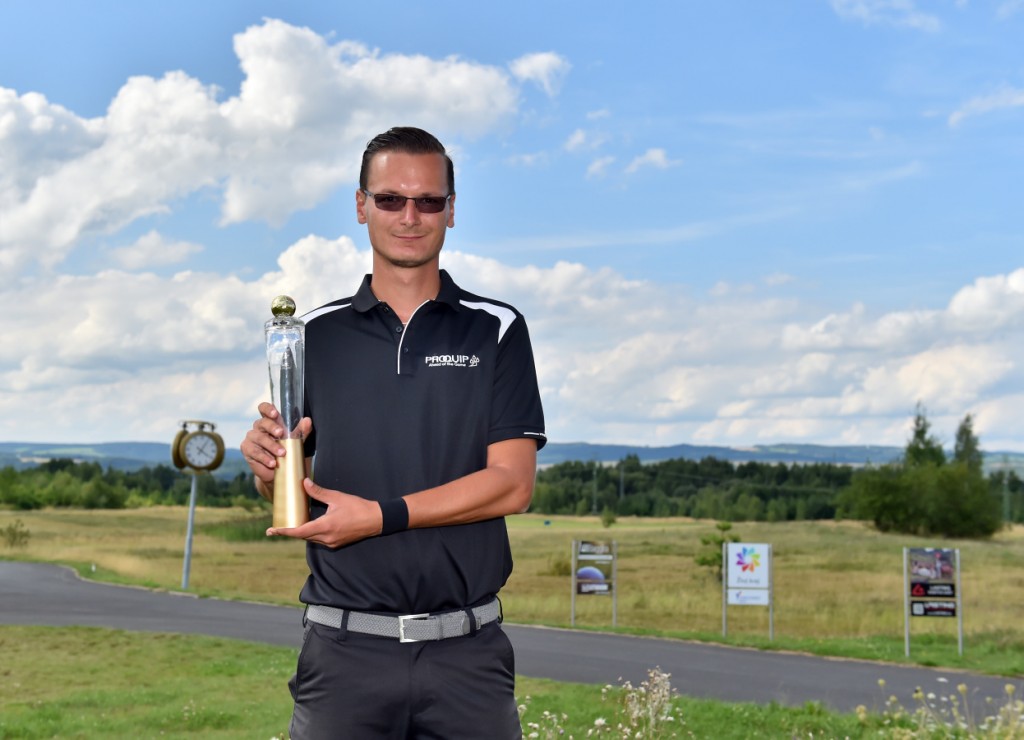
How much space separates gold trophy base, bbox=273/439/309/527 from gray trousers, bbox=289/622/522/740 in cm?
43

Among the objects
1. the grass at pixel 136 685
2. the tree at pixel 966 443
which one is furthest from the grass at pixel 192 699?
the tree at pixel 966 443

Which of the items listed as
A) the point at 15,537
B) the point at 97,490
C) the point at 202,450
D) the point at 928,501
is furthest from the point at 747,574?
the point at 97,490

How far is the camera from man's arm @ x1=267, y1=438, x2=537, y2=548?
3.23 meters

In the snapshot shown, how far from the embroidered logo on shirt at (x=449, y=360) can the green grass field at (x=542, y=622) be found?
4781mm

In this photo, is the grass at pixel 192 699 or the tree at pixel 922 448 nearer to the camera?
the grass at pixel 192 699

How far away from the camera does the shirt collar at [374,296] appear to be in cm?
366

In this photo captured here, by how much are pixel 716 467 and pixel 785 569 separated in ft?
364

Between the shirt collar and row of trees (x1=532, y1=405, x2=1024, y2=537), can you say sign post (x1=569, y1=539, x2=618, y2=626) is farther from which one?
row of trees (x1=532, y1=405, x2=1024, y2=537)

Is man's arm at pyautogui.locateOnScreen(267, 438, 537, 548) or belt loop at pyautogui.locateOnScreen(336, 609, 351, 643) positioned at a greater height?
man's arm at pyautogui.locateOnScreen(267, 438, 537, 548)

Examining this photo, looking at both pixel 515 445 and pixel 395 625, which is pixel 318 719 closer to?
pixel 395 625

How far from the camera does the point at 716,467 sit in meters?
155

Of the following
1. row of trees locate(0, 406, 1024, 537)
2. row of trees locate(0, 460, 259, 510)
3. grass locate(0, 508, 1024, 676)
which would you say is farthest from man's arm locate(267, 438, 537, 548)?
row of trees locate(0, 406, 1024, 537)

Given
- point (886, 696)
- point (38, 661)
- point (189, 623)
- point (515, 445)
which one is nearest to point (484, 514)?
point (515, 445)

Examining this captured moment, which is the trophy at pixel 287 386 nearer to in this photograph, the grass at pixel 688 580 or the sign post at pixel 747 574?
the grass at pixel 688 580
